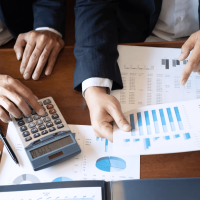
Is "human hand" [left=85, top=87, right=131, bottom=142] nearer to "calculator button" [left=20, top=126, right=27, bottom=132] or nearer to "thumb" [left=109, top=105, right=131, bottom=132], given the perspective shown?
"thumb" [left=109, top=105, right=131, bottom=132]

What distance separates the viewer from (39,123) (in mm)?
526

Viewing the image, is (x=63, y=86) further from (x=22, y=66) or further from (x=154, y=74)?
(x=154, y=74)

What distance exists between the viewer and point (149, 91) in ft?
1.89

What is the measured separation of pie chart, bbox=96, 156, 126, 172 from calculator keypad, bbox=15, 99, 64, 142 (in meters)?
0.14

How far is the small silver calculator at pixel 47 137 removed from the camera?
475 millimetres

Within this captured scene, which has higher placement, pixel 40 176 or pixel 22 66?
pixel 22 66

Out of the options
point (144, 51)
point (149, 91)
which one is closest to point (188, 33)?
point (144, 51)

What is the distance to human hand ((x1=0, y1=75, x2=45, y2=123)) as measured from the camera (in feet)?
1.72

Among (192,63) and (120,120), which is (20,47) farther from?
(192,63)

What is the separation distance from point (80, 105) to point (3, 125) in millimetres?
220

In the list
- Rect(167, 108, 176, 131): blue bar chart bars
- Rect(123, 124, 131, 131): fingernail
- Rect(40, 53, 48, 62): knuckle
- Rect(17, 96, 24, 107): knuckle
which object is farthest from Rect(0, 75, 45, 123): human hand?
Rect(167, 108, 176, 131): blue bar chart bars

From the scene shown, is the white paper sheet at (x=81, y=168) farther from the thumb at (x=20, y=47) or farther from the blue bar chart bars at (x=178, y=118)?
the thumb at (x=20, y=47)

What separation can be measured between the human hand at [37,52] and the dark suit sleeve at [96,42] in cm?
8

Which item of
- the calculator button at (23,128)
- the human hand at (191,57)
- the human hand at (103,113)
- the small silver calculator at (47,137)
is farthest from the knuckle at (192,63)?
the calculator button at (23,128)
